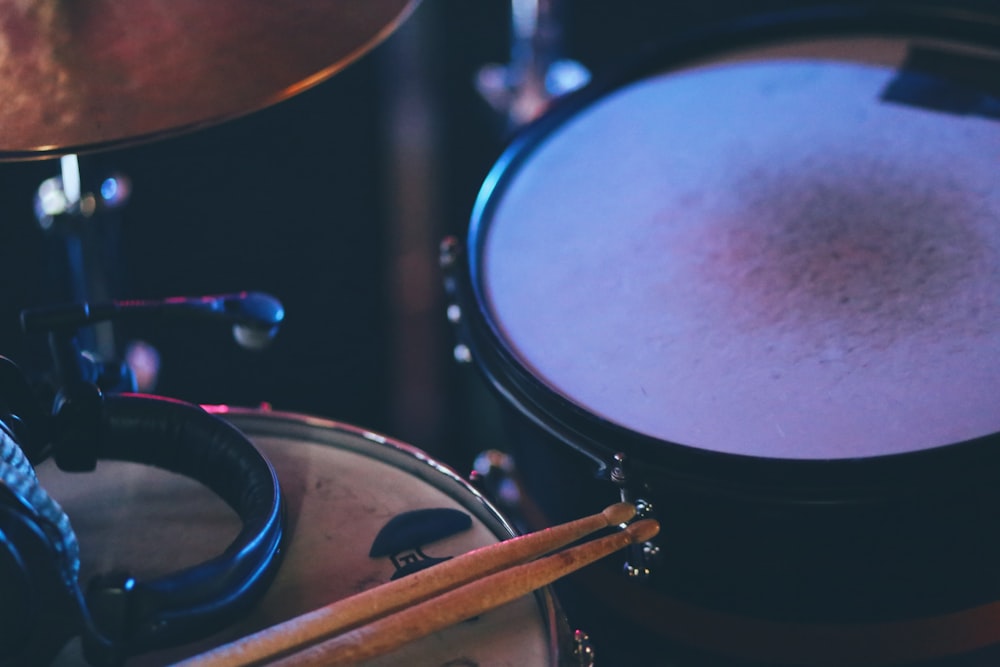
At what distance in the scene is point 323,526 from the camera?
75 cm

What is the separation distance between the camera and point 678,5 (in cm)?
199

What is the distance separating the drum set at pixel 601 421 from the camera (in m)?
0.66

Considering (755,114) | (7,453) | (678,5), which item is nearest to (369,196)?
(678,5)

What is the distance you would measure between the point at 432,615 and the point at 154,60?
520 millimetres

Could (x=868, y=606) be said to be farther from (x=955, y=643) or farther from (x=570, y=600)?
(x=570, y=600)

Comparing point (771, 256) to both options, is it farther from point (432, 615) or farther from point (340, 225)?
point (340, 225)

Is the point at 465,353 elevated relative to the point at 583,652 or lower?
elevated

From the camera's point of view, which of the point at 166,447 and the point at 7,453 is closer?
the point at 7,453

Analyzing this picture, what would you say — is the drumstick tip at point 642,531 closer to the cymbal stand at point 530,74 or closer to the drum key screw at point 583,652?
the drum key screw at point 583,652

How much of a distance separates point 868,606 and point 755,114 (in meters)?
0.54

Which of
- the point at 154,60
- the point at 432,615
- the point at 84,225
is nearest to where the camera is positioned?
the point at 432,615

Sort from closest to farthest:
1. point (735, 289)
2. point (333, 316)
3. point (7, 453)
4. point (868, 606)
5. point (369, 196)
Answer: point (7, 453), point (868, 606), point (735, 289), point (333, 316), point (369, 196)

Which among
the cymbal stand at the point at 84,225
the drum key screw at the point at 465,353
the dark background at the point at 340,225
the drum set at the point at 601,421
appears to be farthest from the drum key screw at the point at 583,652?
the dark background at the point at 340,225

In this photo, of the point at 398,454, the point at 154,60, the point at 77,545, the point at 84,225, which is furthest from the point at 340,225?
the point at 77,545
